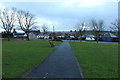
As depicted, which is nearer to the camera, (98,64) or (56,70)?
(56,70)

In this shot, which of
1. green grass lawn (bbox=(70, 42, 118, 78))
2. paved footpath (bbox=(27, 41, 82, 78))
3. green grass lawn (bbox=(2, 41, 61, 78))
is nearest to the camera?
paved footpath (bbox=(27, 41, 82, 78))

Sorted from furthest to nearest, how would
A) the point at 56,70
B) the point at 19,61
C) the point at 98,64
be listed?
the point at 19,61 → the point at 98,64 → the point at 56,70

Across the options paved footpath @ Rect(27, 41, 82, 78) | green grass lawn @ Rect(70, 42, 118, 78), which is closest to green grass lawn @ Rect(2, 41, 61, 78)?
paved footpath @ Rect(27, 41, 82, 78)

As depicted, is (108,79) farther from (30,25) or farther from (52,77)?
(30,25)

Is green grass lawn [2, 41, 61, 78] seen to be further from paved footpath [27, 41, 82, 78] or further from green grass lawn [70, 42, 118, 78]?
green grass lawn [70, 42, 118, 78]

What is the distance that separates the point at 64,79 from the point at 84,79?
73cm

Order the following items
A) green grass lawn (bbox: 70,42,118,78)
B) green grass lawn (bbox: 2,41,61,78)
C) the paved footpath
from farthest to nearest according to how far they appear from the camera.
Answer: green grass lawn (bbox: 2,41,61,78) < green grass lawn (bbox: 70,42,118,78) < the paved footpath

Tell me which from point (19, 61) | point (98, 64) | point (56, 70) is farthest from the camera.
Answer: point (19, 61)

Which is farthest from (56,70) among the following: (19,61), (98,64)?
(19,61)

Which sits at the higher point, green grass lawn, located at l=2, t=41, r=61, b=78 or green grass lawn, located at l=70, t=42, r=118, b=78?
green grass lawn, located at l=2, t=41, r=61, b=78

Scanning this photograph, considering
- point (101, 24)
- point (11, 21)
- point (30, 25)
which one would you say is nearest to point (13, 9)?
point (11, 21)

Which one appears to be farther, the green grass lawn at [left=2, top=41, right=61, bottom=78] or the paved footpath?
the green grass lawn at [left=2, top=41, right=61, bottom=78]

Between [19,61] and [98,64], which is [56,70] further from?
[19,61]

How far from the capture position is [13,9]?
59000 millimetres
